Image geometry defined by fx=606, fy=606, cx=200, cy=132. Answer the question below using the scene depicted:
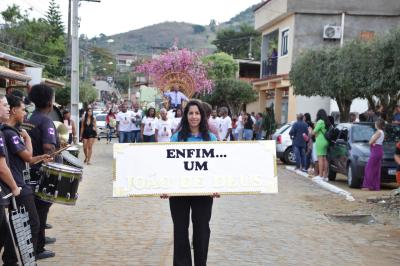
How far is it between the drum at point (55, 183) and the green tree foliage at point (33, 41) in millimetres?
40932

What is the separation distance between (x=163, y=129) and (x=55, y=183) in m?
10.3

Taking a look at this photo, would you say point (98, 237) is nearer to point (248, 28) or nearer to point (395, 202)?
point (395, 202)

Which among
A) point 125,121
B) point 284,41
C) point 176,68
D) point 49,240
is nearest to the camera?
point 49,240

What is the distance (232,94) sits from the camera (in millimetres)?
42625

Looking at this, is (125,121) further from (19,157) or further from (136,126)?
(19,157)

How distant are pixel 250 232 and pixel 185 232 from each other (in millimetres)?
3033

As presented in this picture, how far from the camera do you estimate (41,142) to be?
6.43m

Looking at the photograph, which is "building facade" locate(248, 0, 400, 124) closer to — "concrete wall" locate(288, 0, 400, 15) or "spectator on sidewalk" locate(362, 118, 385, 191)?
"concrete wall" locate(288, 0, 400, 15)

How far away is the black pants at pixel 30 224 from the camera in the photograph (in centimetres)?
573

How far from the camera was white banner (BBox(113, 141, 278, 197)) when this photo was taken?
5.63 m

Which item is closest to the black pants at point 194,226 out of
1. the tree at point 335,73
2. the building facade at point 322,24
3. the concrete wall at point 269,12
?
the tree at point 335,73

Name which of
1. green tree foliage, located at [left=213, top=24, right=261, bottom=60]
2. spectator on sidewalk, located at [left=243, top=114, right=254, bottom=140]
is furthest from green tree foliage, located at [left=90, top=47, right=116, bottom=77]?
spectator on sidewalk, located at [left=243, top=114, right=254, bottom=140]

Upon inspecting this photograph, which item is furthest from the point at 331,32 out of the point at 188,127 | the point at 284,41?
the point at 188,127

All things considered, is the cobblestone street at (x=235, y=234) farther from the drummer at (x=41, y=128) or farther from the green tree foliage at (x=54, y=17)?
the green tree foliage at (x=54, y=17)
